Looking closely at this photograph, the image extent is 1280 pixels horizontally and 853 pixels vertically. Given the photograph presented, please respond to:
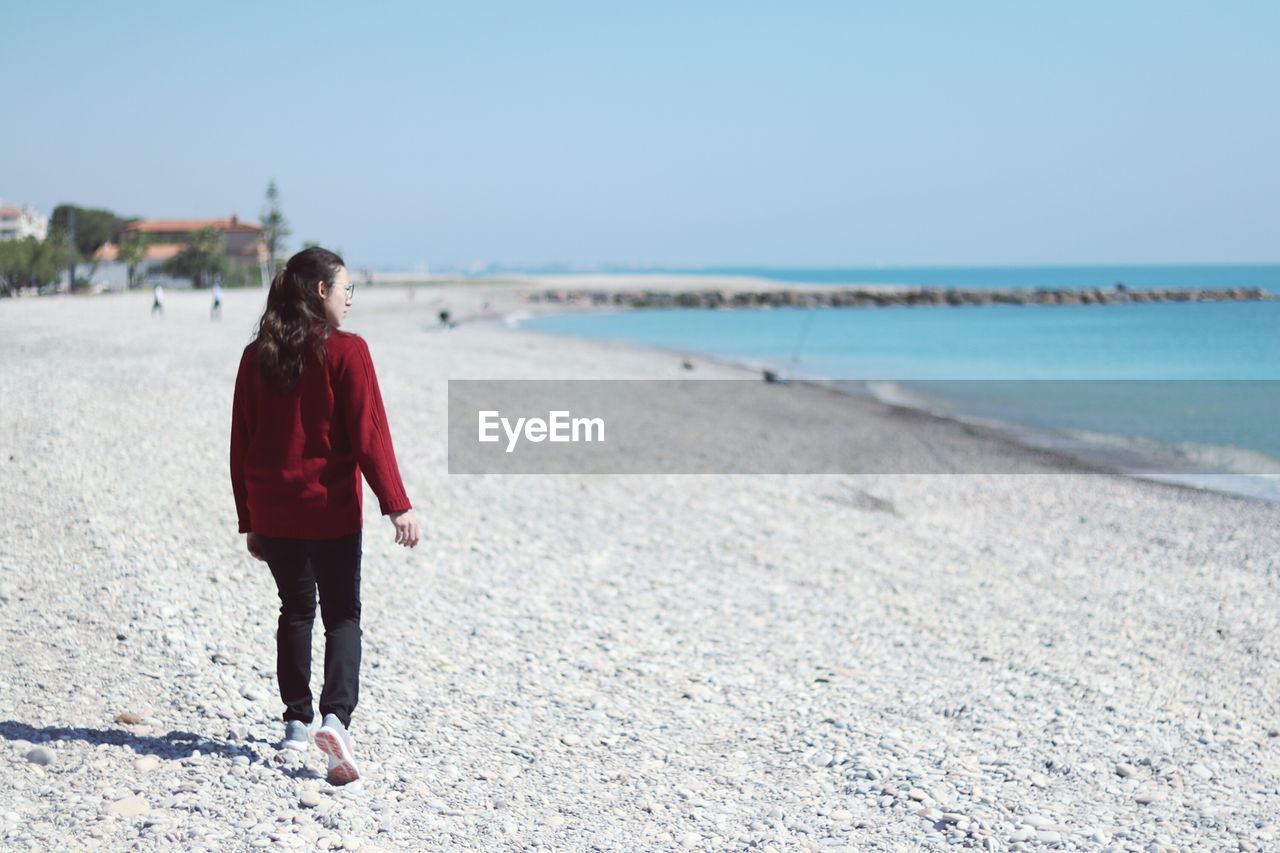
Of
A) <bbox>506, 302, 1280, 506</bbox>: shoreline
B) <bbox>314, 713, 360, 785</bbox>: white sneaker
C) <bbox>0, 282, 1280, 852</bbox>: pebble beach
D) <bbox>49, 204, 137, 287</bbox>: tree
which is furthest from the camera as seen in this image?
<bbox>49, 204, 137, 287</bbox>: tree

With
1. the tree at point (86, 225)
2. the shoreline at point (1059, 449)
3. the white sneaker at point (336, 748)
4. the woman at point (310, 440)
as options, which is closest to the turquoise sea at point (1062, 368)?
the shoreline at point (1059, 449)

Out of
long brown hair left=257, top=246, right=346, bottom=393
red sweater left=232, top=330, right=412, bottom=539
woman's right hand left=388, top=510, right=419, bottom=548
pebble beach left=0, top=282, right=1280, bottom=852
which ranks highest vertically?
long brown hair left=257, top=246, right=346, bottom=393

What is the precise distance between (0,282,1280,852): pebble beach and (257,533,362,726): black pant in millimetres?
402

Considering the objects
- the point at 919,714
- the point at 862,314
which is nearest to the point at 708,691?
the point at 919,714

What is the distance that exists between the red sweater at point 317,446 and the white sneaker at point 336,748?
0.78 m

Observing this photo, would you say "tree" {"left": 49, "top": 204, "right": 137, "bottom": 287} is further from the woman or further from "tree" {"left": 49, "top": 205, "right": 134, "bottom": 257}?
the woman

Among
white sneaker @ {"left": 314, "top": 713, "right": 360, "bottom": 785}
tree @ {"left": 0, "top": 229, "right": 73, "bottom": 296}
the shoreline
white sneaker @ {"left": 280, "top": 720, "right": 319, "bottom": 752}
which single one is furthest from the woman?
tree @ {"left": 0, "top": 229, "right": 73, "bottom": 296}

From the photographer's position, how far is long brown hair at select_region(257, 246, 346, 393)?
371 cm

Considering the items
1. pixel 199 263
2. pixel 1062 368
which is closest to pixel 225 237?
pixel 199 263

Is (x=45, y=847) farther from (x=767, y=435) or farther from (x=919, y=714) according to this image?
(x=767, y=435)

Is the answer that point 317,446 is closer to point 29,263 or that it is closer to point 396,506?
point 396,506

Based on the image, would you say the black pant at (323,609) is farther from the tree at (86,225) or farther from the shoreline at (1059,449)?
Result: the tree at (86,225)

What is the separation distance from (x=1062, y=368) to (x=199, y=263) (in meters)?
70.0

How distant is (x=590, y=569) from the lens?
8.48 metres
